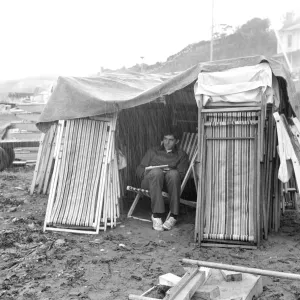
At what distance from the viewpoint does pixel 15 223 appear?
723cm

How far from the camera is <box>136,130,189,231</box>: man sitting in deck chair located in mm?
6852

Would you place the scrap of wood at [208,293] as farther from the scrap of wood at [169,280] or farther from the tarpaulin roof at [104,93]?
the tarpaulin roof at [104,93]

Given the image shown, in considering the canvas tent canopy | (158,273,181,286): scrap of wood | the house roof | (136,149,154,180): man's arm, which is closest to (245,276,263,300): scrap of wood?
(158,273,181,286): scrap of wood

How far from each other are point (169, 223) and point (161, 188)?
1.67 ft

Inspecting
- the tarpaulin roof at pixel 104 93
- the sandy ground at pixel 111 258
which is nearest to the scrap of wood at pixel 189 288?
the sandy ground at pixel 111 258

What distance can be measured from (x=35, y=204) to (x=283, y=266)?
15.9ft

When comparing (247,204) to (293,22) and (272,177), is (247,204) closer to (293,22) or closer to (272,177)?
(272,177)

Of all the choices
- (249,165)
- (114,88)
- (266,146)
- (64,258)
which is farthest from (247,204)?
(114,88)

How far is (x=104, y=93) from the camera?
7.16 meters

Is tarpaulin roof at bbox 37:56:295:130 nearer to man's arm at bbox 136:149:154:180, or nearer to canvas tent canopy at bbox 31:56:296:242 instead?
canvas tent canopy at bbox 31:56:296:242

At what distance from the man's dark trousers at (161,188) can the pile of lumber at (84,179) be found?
23.3 inches

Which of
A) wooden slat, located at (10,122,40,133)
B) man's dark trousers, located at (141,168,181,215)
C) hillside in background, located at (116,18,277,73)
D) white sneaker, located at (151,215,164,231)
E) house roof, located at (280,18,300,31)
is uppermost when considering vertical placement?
house roof, located at (280,18,300,31)

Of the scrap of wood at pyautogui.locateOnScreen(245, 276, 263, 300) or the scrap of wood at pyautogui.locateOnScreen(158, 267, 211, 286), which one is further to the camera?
the scrap of wood at pyautogui.locateOnScreen(158, 267, 211, 286)

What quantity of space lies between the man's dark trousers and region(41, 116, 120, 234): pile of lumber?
23.3 inches
